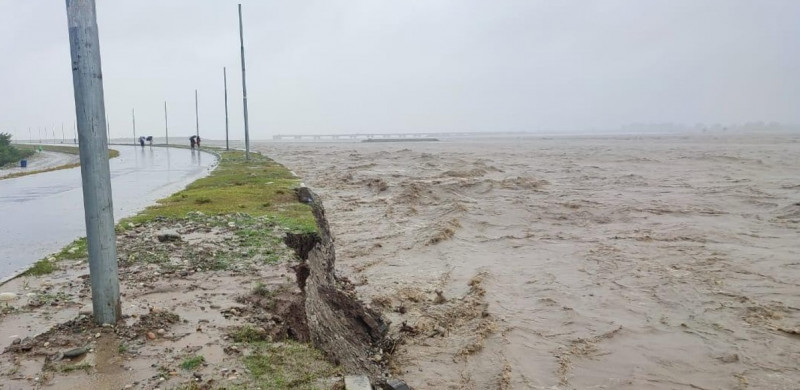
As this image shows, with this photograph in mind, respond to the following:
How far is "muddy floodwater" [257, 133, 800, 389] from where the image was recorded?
6086 millimetres

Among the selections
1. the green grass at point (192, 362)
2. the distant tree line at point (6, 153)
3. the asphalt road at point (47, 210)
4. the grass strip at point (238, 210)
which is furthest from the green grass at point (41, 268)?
the distant tree line at point (6, 153)

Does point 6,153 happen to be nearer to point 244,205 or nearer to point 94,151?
point 244,205

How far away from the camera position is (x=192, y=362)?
432cm

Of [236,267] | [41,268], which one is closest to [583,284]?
[236,267]

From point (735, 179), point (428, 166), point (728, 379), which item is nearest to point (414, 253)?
point (728, 379)

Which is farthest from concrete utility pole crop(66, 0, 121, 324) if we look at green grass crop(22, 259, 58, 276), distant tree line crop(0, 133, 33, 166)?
distant tree line crop(0, 133, 33, 166)

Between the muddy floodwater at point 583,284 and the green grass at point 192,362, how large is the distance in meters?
2.24

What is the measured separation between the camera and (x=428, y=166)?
32.7 metres

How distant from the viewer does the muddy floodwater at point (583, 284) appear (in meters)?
6.09

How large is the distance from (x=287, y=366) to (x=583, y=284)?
20.2ft

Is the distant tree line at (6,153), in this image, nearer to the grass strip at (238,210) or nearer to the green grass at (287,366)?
the grass strip at (238,210)

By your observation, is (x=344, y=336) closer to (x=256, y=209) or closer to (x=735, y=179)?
(x=256, y=209)

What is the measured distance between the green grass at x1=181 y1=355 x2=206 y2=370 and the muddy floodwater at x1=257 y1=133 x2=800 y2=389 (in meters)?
2.24

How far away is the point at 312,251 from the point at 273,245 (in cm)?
69
